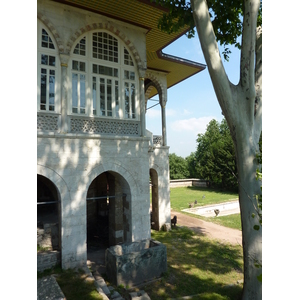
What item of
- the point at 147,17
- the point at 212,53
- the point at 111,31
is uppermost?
the point at 147,17

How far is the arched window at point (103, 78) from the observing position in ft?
25.6

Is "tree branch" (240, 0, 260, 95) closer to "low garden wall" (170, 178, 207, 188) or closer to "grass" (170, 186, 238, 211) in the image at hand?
"grass" (170, 186, 238, 211)

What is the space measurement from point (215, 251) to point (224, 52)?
7.10 m

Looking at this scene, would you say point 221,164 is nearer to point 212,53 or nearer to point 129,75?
point 129,75

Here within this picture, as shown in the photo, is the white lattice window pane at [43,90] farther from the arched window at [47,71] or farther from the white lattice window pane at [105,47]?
the white lattice window pane at [105,47]

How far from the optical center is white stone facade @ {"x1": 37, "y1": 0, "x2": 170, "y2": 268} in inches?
282

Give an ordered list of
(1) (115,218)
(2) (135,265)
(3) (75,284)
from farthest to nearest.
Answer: (1) (115,218) < (2) (135,265) < (3) (75,284)

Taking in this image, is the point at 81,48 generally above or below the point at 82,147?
above

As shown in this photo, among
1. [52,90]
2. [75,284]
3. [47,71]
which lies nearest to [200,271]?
[75,284]

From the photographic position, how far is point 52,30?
7324 millimetres

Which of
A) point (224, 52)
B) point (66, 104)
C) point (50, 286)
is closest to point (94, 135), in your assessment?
point (66, 104)

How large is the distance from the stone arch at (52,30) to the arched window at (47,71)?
4.4 inches

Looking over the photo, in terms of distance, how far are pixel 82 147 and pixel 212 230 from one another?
26.8 ft

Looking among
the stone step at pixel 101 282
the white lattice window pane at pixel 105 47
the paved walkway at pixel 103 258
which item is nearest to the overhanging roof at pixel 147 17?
the white lattice window pane at pixel 105 47
